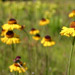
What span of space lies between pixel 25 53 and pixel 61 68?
736mm

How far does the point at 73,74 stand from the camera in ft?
7.04

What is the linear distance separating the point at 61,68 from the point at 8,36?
41.2 inches

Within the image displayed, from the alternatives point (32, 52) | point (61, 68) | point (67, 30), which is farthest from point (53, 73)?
point (67, 30)

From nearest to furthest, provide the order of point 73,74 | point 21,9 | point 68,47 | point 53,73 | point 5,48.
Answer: point 73,74 < point 53,73 < point 5,48 < point 68,47 < point 21,9

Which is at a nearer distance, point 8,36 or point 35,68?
point 8,36

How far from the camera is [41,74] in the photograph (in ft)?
7.09

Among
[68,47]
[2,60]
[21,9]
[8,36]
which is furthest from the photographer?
[21,9]

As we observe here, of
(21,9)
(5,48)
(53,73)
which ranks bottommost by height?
(53,73)

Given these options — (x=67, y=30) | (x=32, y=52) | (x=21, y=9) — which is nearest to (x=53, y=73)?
(x=32, y=52)

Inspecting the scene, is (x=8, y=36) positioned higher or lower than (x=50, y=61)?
higher

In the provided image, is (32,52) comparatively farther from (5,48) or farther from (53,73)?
(53,73)

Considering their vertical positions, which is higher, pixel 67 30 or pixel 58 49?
pixel 67 30

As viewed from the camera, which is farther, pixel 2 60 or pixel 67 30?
pixel 2 60

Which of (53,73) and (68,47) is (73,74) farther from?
(68,47)
